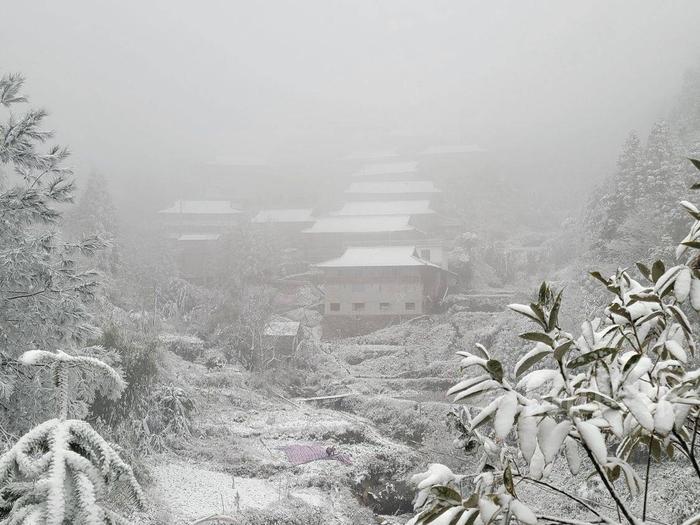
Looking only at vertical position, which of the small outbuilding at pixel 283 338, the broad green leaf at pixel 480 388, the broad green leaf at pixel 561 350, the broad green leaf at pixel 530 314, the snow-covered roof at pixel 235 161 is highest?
the snow-covered roof at pixel 235 161

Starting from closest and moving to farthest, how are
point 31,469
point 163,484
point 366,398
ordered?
point 31,469, point 163,484, point 366,398

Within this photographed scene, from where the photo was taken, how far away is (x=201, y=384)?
1519 cm

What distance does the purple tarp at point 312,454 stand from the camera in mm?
10438

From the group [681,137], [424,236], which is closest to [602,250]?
[681,137]

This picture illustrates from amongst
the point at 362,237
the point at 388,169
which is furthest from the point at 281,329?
the point at 388,169

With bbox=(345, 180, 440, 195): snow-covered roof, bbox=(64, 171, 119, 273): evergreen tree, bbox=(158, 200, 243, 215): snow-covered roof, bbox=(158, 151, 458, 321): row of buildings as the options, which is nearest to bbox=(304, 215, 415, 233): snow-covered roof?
bbox=(158, 151, 458, 321): row of buildings

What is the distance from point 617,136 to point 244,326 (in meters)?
31.2

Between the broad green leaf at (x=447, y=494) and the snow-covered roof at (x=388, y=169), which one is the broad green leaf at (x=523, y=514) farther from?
the snow-covered roof at (x=388, y=169)

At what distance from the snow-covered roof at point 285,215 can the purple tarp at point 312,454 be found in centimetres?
2137

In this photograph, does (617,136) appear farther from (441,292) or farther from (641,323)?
(641,323)

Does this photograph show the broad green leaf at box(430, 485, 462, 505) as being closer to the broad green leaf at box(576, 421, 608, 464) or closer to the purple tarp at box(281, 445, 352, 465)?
the broad green leaf at box(576, 421, 608, 464)

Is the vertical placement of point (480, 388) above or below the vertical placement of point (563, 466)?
Answer: above

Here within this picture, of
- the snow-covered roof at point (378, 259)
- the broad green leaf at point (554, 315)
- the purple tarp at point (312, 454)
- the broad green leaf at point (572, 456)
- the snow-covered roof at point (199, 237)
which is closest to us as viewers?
the broad green leaf at point (554, 315)

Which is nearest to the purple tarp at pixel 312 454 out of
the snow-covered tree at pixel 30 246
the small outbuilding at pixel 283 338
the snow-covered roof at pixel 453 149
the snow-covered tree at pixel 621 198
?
the snow-covered tree at pixel 30 246
